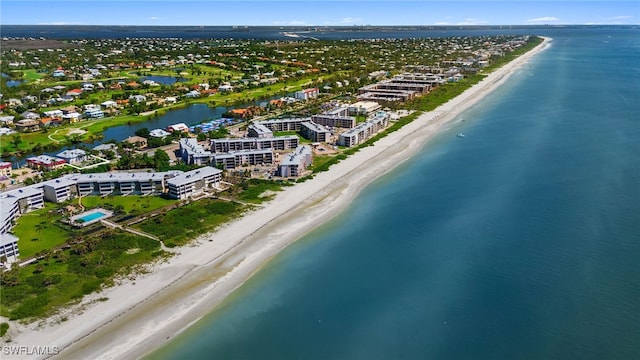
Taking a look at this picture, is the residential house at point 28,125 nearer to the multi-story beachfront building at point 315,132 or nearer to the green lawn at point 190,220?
the multi-story beachfront building at point 315,132

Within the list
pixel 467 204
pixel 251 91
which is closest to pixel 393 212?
pixel 467 204

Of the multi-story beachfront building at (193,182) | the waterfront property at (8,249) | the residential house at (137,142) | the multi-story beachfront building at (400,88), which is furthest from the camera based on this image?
the multi-story beachfront building at (400,88)

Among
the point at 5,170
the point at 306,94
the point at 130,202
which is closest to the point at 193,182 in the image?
the point at 130,202

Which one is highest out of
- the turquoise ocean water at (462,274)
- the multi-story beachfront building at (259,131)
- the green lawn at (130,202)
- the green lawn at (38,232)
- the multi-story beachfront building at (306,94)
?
the multi-story beachfront building at (306,94)

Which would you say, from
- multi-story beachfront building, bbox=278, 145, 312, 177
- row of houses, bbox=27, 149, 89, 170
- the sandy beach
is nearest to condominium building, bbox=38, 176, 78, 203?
row of houses, bbox=27, 149, 89, 170

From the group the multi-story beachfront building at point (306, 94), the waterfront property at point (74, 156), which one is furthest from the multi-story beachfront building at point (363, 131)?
the waterfront property at point (74, 156)

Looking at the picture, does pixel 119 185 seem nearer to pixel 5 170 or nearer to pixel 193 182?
pixel 193 182
